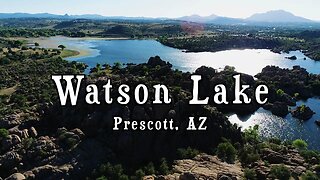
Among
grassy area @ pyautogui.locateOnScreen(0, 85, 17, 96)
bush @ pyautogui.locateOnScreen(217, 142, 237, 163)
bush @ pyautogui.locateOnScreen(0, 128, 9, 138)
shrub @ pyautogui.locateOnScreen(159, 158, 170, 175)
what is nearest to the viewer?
shrub @ pyautogui.locateOnScreen(159, 158, 170, 175)

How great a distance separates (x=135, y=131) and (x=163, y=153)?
5896mm

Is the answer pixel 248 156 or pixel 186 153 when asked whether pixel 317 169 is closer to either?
pixel 248 156

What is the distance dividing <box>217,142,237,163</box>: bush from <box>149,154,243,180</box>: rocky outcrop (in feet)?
4.18

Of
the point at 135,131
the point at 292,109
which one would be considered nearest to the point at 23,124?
the point at 135,131

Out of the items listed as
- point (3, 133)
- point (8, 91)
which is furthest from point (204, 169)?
point (8, 91)

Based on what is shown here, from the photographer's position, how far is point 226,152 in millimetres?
66250

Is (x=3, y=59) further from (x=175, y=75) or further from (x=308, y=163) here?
(x=308, y=163)

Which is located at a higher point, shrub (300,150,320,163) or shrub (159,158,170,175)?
shrub (159,158,170,175)

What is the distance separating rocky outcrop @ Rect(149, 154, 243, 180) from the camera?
54.6 meters

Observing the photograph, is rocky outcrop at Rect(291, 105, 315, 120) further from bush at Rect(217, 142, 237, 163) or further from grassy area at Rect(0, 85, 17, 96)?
grassy area at Rect(0, 85, 17, 96)

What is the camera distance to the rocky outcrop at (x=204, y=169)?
54.6 meters

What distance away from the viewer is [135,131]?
68.0 meters

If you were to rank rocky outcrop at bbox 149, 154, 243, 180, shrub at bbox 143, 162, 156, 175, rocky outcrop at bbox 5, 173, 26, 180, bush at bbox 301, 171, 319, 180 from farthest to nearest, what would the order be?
shrub at bbox 143, 162, 156, 175 < bush at bbox 301, 171, 319, 180 < rocky outcrop at bbox 149, 154, 243, 180 < rocky outcrop at bbox 5, 173, 26, 180

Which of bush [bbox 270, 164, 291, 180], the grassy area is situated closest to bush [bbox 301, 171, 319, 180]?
bush [bbox 270, 164, 291, 180]
